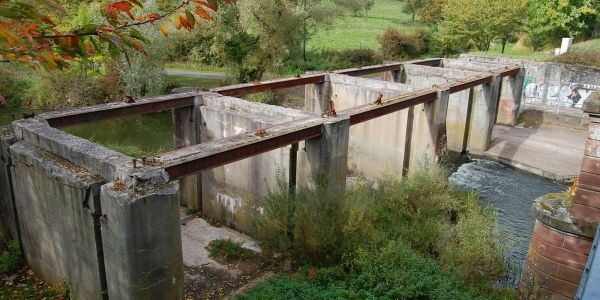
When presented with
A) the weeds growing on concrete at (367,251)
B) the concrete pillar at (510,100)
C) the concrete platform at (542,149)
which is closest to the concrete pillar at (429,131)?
the weeds growing on concrete at (367,251)

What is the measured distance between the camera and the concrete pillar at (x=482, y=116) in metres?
21.2

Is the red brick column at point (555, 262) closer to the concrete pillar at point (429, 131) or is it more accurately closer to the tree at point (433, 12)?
the concrete pillar at point (429, 131)

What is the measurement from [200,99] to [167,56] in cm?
1597

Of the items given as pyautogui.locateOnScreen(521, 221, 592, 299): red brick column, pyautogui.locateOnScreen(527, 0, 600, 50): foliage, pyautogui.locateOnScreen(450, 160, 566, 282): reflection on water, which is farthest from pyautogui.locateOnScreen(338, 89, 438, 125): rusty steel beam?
pyautogui.locateOnScreen(527, 0, 600, 50): foliage

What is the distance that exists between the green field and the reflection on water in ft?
75.8

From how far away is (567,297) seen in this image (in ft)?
26.3

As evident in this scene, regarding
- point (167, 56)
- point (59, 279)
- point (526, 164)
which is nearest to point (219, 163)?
point (59, 279)

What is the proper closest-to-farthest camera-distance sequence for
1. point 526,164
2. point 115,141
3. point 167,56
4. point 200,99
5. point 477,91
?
1. point 200,99
2. point 526,164
3. point 477,91
4. point 115,141
5. point 167,56

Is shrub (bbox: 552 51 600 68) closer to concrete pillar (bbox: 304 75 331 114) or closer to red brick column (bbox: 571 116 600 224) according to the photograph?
concrete pillar (bbox: 304 75 331 114)

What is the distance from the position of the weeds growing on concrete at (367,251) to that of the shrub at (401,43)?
116 feet

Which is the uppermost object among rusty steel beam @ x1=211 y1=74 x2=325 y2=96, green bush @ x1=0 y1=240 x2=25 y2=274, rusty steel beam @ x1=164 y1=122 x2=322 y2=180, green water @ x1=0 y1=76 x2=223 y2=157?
rusty steel beam @ x1=211 y1=74 x2=325 y2=96

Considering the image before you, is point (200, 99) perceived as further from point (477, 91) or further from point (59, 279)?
point (477, 91)

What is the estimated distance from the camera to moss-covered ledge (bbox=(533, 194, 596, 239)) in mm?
7641

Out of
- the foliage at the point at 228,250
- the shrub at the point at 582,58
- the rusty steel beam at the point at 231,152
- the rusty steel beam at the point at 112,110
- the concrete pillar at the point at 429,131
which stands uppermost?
the shrub at the point at 582,58
